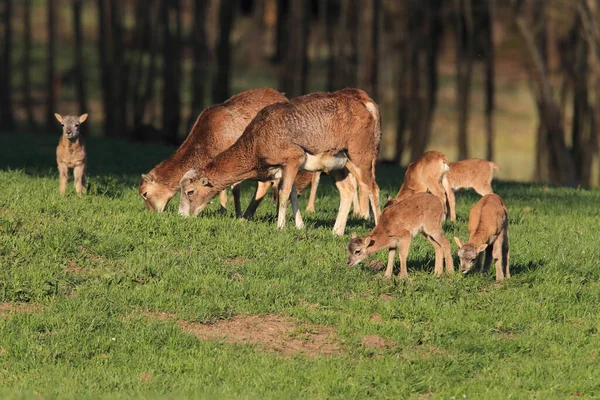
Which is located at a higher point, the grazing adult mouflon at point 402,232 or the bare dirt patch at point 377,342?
the grazing adult mouflon at point 402,232

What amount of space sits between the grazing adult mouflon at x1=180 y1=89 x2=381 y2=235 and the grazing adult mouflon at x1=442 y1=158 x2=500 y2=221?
7.85 feet

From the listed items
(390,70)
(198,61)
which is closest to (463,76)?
(390,70)

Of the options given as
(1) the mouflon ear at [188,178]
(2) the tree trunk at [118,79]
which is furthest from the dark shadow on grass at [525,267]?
(2) the tree trunk at [118,79]

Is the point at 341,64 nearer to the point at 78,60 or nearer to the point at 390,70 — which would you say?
the point at 390,70

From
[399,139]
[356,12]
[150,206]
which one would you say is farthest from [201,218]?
[356,12]

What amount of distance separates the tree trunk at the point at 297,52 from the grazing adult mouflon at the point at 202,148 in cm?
1437

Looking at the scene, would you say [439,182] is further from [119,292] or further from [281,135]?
[119,292]

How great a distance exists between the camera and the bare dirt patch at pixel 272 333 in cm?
1041

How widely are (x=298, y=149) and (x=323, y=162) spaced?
45cm

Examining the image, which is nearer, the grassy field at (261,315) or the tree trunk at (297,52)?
the grassy field at (261,315)

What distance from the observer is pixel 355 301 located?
11336 mm

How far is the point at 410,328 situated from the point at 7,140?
17.6 metres

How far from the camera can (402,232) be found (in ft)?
39.4

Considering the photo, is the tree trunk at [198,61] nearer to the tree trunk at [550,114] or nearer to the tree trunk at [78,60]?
the tree trunk at [78,60]
